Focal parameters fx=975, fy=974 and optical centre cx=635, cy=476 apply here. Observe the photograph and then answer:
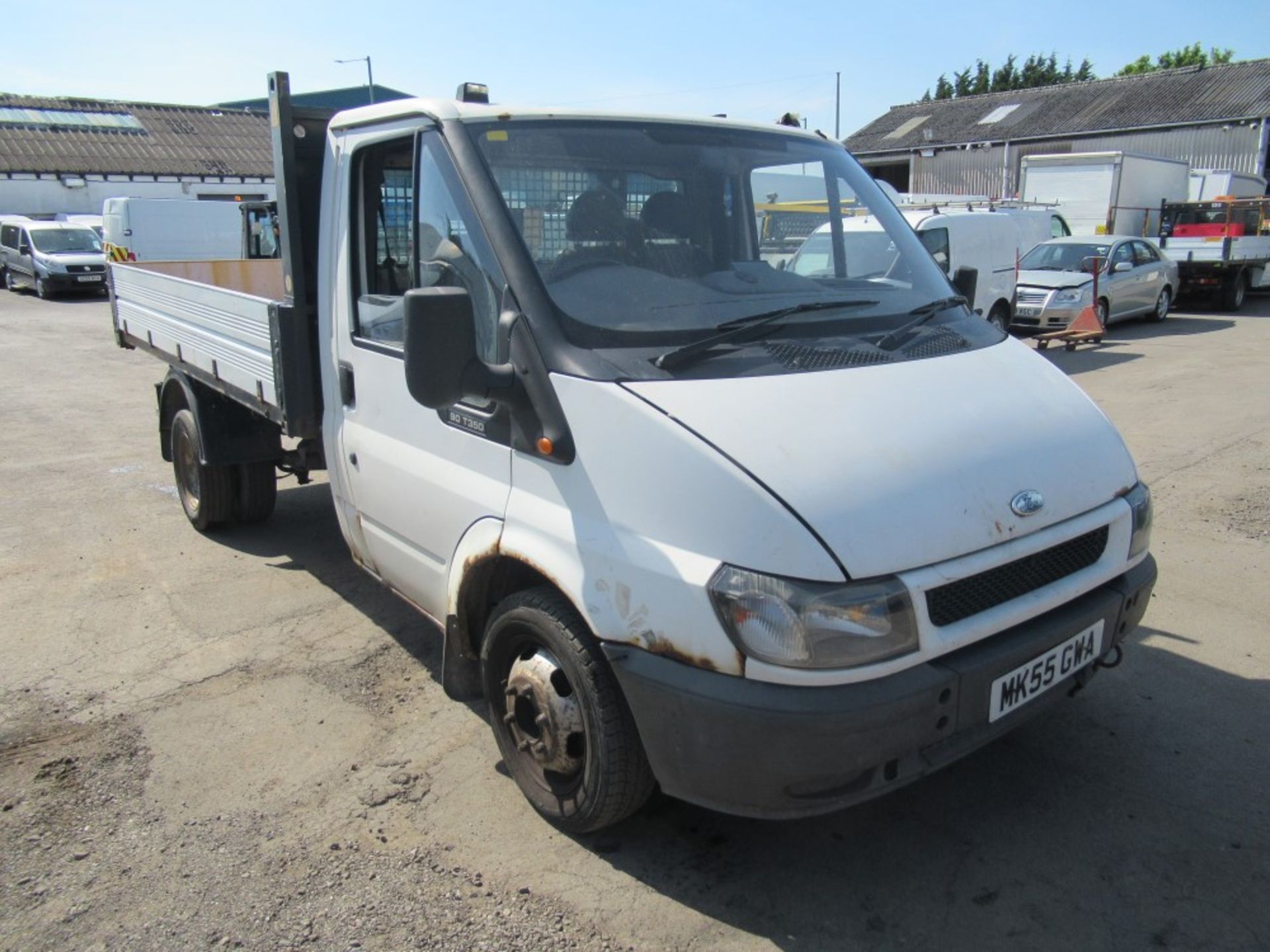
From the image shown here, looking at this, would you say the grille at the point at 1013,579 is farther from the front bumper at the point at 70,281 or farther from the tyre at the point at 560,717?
the front bumper at the point at 70,281

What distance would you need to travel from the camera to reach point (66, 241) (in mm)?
24578

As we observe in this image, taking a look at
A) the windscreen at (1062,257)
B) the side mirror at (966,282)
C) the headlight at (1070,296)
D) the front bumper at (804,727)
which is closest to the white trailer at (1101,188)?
the windscreen at (1062,257)

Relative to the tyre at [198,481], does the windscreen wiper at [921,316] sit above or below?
above

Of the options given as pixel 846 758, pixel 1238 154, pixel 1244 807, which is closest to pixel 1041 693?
pixel 846 758

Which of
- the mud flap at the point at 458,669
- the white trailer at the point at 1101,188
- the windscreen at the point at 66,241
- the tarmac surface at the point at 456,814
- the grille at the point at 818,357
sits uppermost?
the white trailer at the point at 1101,188

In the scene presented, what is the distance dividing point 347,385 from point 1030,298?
13.6 meters

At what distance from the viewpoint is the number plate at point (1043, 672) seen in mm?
2676

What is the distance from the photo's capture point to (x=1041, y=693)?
2.84 meters

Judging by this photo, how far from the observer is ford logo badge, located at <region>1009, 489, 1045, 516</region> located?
8.80ft

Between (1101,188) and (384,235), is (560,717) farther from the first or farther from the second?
(1101,188)

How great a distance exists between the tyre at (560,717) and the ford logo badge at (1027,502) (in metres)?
1.22

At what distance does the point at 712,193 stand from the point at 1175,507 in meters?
4.55

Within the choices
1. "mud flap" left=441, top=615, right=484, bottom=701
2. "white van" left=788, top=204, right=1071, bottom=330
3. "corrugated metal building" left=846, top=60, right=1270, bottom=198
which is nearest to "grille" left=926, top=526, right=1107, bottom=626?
"mud flap" left=441, top=615, right=484, bottom=701

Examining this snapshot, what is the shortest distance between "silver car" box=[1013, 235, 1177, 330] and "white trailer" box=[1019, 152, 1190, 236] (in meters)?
3.52
